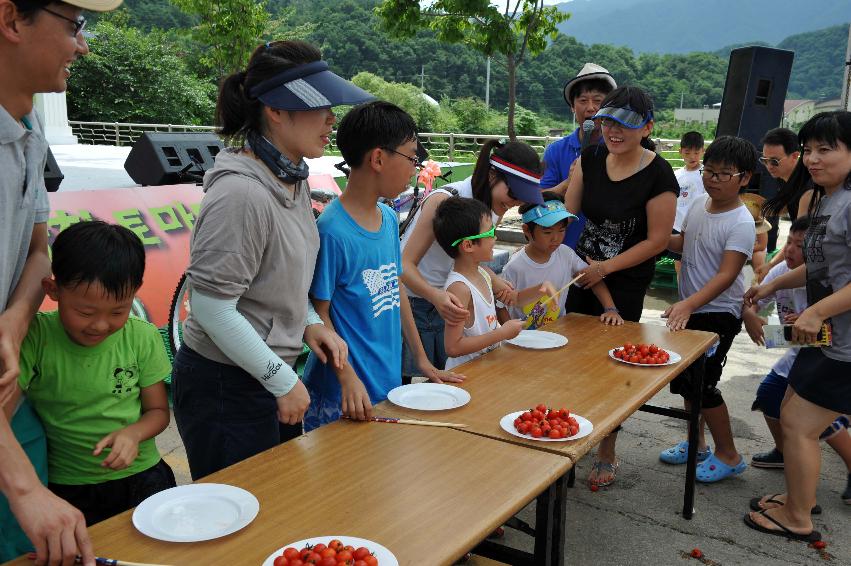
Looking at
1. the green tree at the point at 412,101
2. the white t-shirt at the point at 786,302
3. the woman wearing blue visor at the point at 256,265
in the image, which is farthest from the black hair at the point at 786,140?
the green tree at the point at 412,101

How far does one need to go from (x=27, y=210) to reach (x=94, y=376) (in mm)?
524

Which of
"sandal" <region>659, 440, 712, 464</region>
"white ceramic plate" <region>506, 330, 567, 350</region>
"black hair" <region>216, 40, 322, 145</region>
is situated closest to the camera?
"black hair" <region>216, 40, 322, 145</region>

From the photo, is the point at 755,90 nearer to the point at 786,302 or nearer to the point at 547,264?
the point at 786,302

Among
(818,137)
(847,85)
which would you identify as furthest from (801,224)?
(847,85)

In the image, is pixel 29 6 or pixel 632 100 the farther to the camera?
pixel 632 100

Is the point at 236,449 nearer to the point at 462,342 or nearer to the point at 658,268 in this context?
the point at 462,342

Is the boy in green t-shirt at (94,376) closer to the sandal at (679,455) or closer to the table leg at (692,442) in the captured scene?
the table leg at (692,442)

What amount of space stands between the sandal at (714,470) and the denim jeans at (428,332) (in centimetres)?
151

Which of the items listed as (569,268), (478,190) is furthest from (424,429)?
(569,268)

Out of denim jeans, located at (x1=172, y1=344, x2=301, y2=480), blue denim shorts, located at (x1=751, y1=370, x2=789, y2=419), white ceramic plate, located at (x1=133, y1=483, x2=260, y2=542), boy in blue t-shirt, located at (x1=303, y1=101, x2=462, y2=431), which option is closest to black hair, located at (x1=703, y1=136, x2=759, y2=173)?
blue denim shorts, located at (x1=751, y1=370, x2=789, y2=419)

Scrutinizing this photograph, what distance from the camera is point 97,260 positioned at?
6.01 ft

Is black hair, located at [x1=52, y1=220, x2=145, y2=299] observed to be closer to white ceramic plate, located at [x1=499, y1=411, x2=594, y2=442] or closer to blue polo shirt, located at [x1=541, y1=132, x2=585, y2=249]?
white ceramic plate, located at [x1=499, y1=411, x2=594, y2=442]

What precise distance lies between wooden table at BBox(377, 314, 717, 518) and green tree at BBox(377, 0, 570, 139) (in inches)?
376

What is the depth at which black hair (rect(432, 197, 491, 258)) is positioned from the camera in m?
2.89
